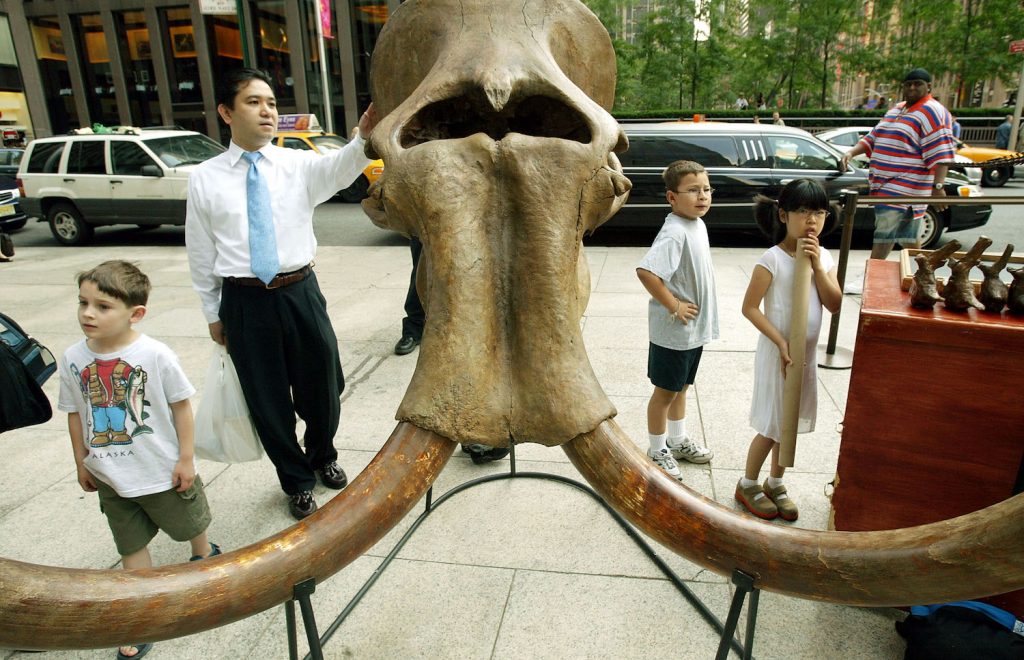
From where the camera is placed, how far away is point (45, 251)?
40.2 feet

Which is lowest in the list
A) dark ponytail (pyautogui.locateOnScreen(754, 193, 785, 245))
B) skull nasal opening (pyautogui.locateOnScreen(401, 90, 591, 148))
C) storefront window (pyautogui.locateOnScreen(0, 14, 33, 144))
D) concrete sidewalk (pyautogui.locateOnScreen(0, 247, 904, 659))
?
concrete sidewalk (pyautogui.locateOnScreen(0, 247, 904, 659))

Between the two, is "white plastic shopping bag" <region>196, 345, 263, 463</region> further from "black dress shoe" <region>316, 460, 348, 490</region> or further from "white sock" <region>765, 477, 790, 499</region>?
"white sock" <region>765, 477, 790, 499</region>

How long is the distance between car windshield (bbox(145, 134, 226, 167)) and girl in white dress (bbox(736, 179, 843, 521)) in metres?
11.6

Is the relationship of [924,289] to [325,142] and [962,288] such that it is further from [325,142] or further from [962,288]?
[325,142]

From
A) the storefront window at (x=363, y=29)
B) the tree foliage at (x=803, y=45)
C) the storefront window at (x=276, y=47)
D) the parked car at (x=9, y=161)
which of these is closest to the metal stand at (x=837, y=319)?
the parked car at (x=9, y=161)

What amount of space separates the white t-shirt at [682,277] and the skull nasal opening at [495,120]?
153cm

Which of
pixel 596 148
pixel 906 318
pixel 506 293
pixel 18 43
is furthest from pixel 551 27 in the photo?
pixel 18 43

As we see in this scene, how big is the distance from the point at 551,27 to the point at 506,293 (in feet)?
3.32

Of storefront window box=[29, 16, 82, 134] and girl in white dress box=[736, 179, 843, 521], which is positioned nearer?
girl in white dress box=[736, 179, 843, 521]

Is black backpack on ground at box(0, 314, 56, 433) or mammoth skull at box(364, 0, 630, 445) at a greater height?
mammoth skull at box(364, 0, 630, 445)

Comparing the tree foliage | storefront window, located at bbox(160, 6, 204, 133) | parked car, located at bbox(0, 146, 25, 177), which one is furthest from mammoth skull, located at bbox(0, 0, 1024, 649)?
storefront window, located at bbox(160, 6, 204, 133)

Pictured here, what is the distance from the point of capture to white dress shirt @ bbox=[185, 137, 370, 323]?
3.06 m

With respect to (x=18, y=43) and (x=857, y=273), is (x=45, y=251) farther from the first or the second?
(x=18, y=43)

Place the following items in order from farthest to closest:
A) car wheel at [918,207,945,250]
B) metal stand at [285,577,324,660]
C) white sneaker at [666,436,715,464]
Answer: car wheel at [918,207,945,250] < white sneaker at [666,436,715,464] < metal stand at [285,577,324,660]
